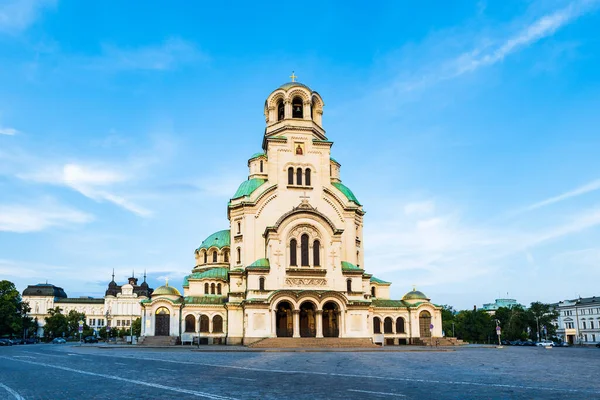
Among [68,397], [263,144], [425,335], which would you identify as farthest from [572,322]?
[68,397]

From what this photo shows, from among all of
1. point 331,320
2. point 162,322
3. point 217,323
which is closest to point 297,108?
point 331,320

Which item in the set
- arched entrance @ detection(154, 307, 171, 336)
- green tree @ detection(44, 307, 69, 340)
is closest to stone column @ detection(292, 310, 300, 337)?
arched entrance @ detection(154, 307, 171, 336)

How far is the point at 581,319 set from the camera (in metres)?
95.9

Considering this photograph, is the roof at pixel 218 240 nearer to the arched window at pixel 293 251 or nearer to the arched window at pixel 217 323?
the arched window at pixel 217 323

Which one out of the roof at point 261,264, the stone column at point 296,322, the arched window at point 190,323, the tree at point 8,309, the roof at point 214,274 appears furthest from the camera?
the tree at point 8,309

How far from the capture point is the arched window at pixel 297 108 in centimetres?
5946

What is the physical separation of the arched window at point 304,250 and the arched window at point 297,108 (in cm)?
1452

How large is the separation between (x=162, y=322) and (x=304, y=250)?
15532 millimetres

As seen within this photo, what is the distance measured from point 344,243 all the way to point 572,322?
64040mm

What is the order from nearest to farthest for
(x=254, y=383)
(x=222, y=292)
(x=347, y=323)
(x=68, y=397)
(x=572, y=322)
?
(x=68, y=397)
(x=254, y=383)
(x=347, y=323)
(x=222, y=292)
(x=572, y=322)

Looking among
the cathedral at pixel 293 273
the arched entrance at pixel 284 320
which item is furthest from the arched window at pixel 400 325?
the arched entrance at pixel 284 320

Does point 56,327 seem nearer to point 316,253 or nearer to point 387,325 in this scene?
point 316,253

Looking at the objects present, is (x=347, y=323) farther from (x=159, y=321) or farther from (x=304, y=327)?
(x=159, y=321)

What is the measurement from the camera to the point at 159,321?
2093 inches
